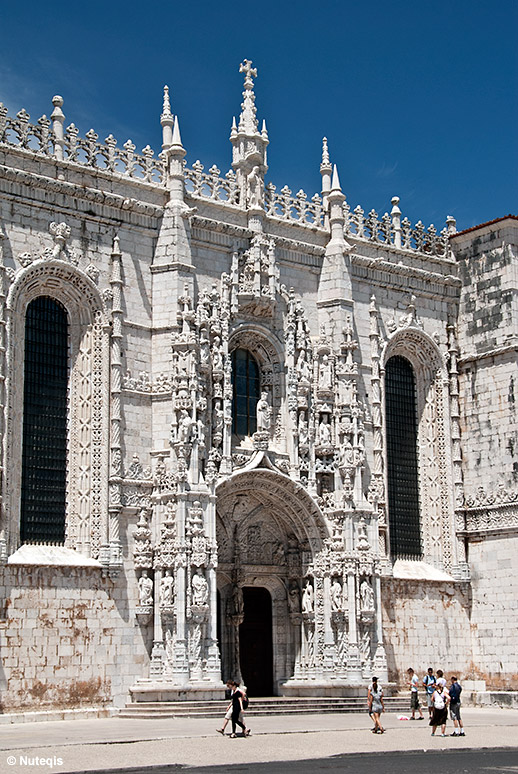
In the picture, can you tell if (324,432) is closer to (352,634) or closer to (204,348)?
(204,348)

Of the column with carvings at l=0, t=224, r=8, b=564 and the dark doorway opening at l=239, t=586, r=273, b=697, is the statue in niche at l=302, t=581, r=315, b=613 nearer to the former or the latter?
the dark doorway opening at l=239, t=586, r=273, b=697

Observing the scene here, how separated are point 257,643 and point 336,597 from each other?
270 cm

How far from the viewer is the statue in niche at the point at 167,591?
28.5 m

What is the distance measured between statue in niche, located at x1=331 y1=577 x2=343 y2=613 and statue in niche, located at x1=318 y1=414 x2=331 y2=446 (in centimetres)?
389

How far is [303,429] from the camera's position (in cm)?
3225

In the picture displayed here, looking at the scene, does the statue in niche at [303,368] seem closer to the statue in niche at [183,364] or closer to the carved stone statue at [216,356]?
the carved stone statue at [216,356]

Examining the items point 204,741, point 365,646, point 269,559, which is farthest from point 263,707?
point 204,741

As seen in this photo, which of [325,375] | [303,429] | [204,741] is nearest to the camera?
[204,741]

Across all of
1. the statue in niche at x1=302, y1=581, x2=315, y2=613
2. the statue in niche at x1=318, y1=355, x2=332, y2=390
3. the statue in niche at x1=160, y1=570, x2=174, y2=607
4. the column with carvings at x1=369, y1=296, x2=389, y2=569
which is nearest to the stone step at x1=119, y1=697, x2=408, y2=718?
the statue in niche at x1=160, y1=570, x2=174, y2=607

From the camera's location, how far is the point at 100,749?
20875mm

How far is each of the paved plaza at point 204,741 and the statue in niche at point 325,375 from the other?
919 centimetres

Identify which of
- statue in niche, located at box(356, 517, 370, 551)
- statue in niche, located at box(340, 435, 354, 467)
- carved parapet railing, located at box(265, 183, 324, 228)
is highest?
carved parapet railing, located at box(265, 183, 324, 228)

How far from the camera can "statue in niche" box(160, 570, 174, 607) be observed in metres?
28.5

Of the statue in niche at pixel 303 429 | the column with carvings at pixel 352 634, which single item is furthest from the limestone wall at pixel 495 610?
the statue in niche at pixel 303 429
